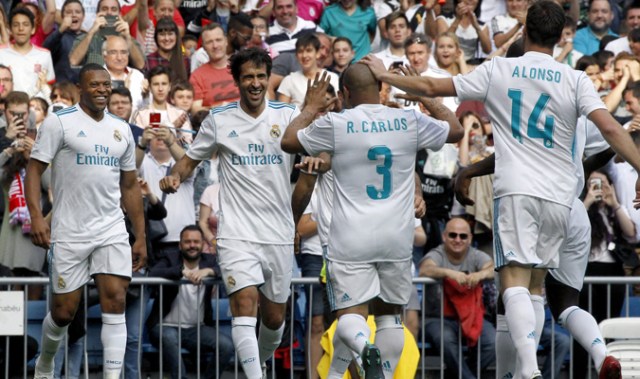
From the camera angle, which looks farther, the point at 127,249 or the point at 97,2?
the point at 97,2

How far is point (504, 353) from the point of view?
10656mm

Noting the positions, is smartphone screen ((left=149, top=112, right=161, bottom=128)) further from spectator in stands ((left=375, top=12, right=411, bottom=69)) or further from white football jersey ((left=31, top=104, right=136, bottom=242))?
spectator in stands ((left=375, top=12, right=411, bottom=69))

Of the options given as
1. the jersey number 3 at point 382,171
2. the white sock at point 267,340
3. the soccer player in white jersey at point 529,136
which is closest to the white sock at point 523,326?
the soccer player in white jersey at point 529,136

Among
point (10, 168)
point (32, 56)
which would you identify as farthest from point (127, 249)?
point (32, 56)

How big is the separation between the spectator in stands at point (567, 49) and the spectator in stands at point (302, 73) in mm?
2986

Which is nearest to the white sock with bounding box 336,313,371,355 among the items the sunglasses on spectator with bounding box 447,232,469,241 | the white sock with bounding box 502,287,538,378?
the white sock with bounding box 502,287,538,378

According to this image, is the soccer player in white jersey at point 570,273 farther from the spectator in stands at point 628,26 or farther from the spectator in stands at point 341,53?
the spectator in stands at point 628,26

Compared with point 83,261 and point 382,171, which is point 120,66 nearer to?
point 83,261

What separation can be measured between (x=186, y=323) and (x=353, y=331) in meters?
3.44

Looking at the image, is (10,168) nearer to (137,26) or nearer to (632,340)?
(137,26)

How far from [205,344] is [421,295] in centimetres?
217

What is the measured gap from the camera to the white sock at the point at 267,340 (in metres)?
11.8

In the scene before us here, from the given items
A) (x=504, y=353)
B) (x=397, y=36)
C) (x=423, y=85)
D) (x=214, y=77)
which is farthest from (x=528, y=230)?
(x=397, y=36)

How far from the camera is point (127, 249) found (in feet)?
38.8
